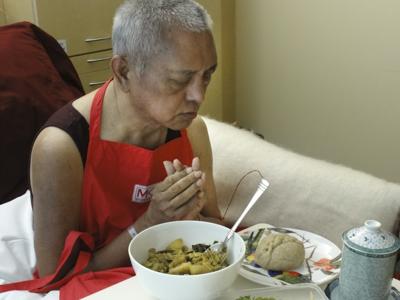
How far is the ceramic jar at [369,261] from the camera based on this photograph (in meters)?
0.72

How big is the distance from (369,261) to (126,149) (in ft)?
2.06

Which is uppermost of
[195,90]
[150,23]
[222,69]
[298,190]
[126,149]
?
[150,23]

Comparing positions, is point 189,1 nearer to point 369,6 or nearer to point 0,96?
point 0,96

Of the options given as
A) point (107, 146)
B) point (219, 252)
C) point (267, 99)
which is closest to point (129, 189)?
point (107, 146)

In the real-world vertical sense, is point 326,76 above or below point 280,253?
below

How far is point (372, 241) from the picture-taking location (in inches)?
28.7

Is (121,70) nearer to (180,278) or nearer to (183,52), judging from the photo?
(183,52)

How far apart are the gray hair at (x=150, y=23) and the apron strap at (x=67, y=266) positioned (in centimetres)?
39

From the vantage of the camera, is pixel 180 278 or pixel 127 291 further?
pixel 127 291

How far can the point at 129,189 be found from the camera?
1188mm

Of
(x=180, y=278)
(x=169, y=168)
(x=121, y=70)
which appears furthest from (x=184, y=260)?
(x=121, y=70)

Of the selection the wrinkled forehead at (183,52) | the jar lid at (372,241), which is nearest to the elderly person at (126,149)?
the wrinkled forehead at (183,52)

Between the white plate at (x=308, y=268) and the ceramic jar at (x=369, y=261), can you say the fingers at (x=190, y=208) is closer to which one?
the white plate at (x=308, y=268)

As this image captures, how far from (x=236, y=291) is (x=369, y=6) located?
5.89 feet
